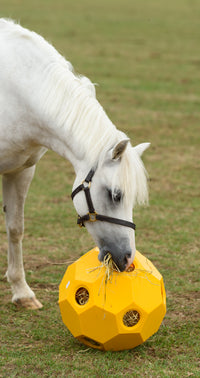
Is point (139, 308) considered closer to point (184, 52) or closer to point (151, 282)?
point (151, 282)

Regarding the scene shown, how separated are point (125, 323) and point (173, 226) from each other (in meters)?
2.86

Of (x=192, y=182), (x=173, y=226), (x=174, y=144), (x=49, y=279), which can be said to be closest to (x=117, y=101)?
(x=174, y=144)

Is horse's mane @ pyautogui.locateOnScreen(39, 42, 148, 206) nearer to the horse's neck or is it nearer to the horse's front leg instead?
the horse's neck

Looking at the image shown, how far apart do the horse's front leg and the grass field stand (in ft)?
0.39

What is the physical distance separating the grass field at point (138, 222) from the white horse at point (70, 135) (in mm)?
748

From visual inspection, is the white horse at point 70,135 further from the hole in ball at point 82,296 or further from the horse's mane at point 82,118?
the hole in ball at point 82,296

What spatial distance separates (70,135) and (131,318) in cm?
127

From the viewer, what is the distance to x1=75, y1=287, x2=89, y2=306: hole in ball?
3.98 metres

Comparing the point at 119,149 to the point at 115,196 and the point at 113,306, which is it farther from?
the point at 113,306

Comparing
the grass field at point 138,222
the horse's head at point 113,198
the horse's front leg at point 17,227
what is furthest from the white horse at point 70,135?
the grass field at point 138,222

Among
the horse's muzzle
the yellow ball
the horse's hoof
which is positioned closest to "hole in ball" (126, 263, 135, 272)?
the yellow ball

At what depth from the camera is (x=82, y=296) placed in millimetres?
4000

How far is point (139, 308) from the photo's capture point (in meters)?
3.86

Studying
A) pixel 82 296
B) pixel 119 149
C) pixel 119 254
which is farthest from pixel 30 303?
pixel 119 149
